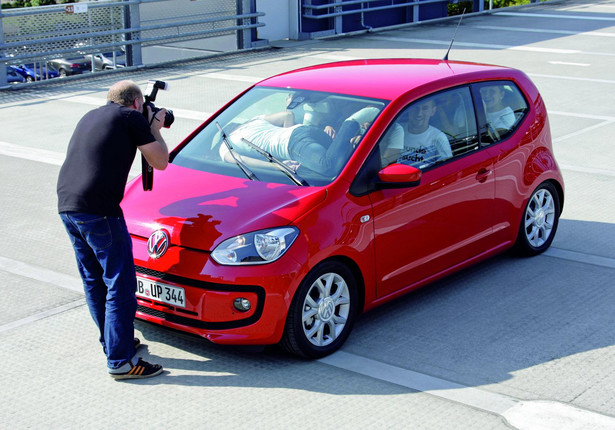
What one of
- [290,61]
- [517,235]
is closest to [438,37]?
[290,61]

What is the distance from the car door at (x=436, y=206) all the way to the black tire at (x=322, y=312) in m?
0.32

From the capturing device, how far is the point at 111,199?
15.5 feet

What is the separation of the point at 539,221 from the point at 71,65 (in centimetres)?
1347

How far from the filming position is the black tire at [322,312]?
195 inches

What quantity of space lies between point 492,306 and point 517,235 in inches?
38.5

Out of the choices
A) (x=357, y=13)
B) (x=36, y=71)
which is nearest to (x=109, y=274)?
(x=36, y=71)

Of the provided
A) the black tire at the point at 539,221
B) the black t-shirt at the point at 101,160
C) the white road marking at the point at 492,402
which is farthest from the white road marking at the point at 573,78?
the black t-shirt at the point at 101,160

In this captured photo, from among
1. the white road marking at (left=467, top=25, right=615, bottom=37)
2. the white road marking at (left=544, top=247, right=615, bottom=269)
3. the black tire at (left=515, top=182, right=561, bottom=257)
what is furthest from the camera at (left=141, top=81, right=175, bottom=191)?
the white road marking at (left=467, top=25, right=615, bottom=37)

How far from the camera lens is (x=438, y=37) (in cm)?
2194

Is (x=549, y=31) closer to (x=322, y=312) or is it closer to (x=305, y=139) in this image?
(x=305, y=139)

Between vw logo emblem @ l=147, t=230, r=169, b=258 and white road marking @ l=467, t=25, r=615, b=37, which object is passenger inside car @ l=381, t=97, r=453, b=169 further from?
white road marking @ l=467, t=25, r=615, b=37

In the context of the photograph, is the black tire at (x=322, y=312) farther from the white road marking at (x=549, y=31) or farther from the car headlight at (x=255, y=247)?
the white road marking at (x=549, y=31)

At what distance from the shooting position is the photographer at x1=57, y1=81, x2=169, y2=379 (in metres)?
4.68

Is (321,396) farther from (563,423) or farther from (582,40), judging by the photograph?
(582,40)
